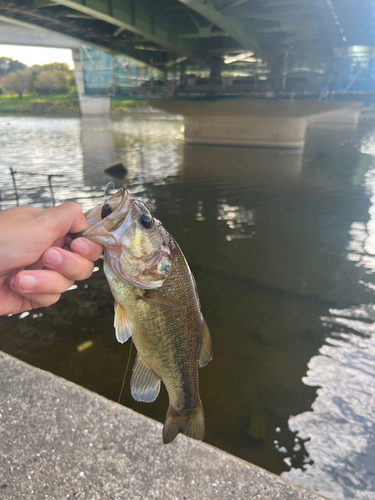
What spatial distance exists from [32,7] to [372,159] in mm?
24696

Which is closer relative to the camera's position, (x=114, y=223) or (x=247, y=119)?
(x=114, y=223)

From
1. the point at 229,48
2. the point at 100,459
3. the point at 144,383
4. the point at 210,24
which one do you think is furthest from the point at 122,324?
the point at 229,48

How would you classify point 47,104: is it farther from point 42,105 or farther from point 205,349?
point 205,349

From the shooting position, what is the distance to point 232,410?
5.09 m

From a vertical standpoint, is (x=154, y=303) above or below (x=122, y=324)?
above

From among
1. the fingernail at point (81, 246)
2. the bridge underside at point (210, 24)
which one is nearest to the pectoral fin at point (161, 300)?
the fingernail at point (81, 246)

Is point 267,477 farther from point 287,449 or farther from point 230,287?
point 230,287

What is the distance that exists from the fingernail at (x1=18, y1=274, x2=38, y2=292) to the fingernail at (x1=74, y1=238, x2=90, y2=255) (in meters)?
0.32

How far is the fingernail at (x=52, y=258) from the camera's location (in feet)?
7.63

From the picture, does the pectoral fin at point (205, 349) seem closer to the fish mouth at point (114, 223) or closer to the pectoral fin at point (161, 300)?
the pectoral fin at point (161, 300)

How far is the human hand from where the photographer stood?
2270mm

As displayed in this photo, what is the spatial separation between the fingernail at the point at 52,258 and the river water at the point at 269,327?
3397 millimetres

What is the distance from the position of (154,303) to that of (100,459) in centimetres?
185

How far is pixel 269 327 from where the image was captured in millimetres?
6973
